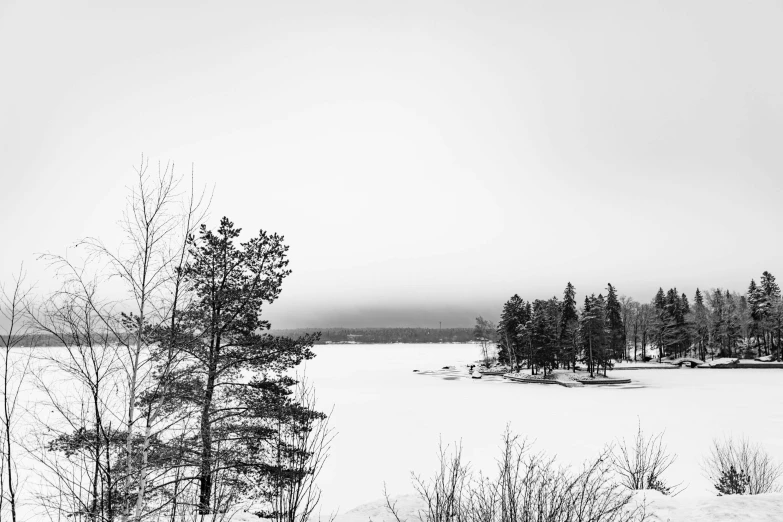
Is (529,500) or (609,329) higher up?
(529,500)

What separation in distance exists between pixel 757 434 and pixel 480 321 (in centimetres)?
7388

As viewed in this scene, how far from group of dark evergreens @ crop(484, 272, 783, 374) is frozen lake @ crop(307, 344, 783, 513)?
11474 millimetres

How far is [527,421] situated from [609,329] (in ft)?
174

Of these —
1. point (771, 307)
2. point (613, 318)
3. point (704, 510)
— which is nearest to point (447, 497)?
point (704, 510)

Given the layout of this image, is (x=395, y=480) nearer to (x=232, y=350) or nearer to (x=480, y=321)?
(x=232, y=350)

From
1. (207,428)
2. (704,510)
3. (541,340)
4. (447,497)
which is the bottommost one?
(541,340)

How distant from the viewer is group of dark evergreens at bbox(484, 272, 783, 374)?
63.8m

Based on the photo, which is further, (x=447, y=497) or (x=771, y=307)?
(x=771, y=307)

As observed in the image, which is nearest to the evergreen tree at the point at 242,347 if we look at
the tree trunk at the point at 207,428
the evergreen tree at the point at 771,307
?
the tree trunk at the point at 207,428

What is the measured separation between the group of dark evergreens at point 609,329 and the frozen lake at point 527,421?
11.5m

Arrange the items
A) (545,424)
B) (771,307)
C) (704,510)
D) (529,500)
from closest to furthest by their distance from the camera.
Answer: (529,500) < (704,510) < (545,424) < (771,307)

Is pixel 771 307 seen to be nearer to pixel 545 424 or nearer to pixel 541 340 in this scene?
pixel 541 340

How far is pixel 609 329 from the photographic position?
74.8m

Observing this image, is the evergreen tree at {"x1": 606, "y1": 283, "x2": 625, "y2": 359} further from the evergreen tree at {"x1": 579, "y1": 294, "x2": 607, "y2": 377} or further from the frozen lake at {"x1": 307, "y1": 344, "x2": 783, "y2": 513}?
the frozen lake at {"x1": 307, "y1": 344, "x2": 783, "y2": 513}
